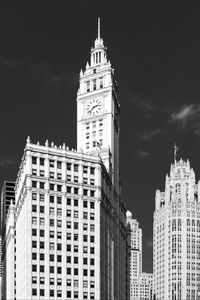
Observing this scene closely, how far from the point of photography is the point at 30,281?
648 feet

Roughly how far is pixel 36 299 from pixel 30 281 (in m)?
4.98

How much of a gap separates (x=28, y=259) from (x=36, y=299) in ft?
35.2

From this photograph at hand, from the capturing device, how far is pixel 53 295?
199 metres

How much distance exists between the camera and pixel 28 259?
199 metres

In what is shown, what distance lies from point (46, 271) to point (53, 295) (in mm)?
6634

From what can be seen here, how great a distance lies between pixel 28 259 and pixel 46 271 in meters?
5.90

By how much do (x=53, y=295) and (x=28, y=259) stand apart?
11759 millimetres

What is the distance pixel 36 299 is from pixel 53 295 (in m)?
4.90

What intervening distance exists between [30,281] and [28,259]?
5823mm

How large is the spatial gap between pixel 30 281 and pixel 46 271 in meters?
5.16

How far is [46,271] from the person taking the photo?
19962 cm
